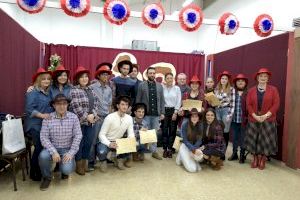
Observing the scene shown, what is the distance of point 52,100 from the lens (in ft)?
9.66

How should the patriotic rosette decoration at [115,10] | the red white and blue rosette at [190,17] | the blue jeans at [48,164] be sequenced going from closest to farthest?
the blue jeans at [48,164] → the patriotic rosette decoration at [115,10] → the red white and blue rosette at [190,17]

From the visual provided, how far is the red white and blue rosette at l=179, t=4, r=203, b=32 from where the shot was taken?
3.81 meters

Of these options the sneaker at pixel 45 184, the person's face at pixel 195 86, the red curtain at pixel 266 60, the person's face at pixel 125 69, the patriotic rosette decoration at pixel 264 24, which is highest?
the patriotic rosette decoration at pixel 264 24

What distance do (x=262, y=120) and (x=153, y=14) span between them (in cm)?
208

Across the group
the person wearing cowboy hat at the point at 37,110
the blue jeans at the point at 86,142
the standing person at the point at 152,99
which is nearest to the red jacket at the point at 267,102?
the standing person at the point at 152,99

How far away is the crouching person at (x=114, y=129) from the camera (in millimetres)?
3326

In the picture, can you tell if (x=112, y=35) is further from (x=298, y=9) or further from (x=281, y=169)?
A: (x=281, y=169)

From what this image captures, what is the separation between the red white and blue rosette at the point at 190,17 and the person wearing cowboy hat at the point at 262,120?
1.12 meters

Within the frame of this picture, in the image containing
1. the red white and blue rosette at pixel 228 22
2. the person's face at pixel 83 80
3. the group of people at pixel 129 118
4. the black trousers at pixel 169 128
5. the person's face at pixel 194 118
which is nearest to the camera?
the group of people at pixel 129 118

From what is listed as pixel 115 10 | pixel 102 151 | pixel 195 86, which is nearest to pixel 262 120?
pixel 195 86

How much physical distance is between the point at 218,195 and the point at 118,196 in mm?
1017

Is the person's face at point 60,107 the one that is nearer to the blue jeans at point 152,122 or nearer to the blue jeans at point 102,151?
the blue jeans at point 102,151

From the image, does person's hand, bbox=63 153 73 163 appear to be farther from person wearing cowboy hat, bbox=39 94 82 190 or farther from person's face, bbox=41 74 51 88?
person's face, bbox=41 74 51 88

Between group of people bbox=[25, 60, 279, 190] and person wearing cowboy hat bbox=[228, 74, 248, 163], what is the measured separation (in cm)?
1
